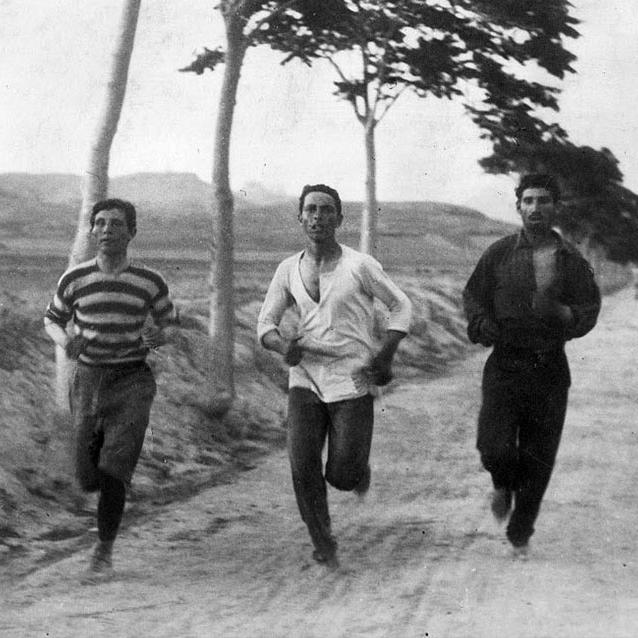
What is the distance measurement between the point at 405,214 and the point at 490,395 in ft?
138

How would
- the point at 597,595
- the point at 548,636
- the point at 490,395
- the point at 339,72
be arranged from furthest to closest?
the point at 339,72, the point at 490,395, the point at 597,595, the point at 548,636

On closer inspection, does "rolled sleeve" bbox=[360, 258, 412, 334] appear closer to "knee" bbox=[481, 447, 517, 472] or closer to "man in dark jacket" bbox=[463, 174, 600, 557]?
"man in dark jacket" bbox=[463, 174, 600, 557]

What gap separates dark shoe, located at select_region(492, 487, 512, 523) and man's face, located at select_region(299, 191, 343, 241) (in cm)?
171

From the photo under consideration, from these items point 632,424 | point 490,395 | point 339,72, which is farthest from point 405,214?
point 490,395

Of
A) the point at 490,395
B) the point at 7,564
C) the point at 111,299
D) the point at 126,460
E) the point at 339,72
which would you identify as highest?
the point at 339,72

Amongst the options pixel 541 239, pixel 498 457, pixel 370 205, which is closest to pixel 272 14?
pixel 370 205

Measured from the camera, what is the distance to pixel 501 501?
6477 millimetres

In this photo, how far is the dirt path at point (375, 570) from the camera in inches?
198

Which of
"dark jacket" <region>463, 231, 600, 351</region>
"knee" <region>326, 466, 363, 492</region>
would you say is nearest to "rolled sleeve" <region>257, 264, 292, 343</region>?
"knee" <region>326, 466, 363, 492</region>

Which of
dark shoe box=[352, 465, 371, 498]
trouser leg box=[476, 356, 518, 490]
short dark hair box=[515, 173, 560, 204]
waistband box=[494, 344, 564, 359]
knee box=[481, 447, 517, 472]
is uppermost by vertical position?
short dark hair box=[515, 173, 560, 204]

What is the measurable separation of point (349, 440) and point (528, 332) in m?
1.10

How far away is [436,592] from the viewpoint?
555cm

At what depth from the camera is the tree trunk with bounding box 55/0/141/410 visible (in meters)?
8.48

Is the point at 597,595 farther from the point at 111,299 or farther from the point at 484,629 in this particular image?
the point at 111,299
